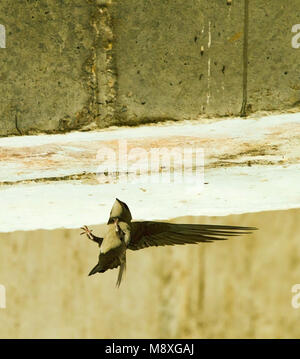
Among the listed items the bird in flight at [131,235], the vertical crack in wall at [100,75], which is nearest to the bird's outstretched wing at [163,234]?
the bird in flight at [131,235]

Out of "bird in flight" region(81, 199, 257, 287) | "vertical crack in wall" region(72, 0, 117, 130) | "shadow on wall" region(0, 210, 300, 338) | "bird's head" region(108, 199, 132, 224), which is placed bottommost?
"shadow on wall" region(0, 210, 300, 338)

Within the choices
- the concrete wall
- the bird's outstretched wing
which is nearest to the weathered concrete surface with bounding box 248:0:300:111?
the concrete wall

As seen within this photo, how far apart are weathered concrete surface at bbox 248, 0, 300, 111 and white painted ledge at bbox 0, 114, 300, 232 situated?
0.25ft

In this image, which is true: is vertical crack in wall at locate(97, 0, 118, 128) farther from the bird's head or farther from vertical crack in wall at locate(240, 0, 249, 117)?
the bird's head

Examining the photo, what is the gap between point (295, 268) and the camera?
1.01 meters

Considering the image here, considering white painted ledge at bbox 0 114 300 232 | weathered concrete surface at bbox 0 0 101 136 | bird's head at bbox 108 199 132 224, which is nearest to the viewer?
bird's head at bbox 108 199 132 224

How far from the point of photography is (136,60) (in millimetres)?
1346

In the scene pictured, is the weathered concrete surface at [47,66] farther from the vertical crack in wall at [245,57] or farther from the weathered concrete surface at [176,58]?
the vertical crack in wall at [245,57]

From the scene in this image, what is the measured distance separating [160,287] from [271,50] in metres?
0.69

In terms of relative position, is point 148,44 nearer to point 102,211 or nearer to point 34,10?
point 34,10

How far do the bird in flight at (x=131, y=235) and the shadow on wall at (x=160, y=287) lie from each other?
1.9 inches

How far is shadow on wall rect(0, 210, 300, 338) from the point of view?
96 cm
